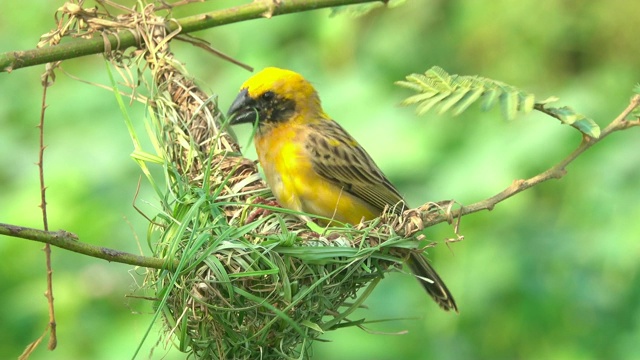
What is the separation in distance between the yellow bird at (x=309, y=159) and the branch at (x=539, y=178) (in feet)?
2.75

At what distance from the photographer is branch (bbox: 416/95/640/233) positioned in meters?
3.09

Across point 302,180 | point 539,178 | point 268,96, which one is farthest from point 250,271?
point 268,96

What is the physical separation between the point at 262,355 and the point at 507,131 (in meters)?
3.35

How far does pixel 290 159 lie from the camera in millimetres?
4184

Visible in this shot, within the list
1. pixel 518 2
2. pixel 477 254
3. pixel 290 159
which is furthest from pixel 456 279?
pixel 518 2

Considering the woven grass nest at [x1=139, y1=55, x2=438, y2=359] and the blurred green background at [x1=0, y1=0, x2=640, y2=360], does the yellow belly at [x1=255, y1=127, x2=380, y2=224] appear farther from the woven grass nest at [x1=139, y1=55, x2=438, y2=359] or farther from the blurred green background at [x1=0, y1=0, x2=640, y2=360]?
the blurred green background at [x1=0, y1=0, x2=640, y2=360]

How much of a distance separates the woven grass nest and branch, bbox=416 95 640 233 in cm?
9

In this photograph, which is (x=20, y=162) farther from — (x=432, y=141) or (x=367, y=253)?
(x=367, y=253)

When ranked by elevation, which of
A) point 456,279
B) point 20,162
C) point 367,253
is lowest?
point 456,279

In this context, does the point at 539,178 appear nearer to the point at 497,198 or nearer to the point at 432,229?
the point at 497,198

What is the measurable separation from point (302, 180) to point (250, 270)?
1266mm

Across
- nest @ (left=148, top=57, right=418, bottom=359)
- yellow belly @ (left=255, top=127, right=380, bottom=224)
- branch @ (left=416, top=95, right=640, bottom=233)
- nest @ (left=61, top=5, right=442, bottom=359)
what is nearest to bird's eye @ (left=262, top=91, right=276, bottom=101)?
yellow belly @ (left=255, top=127, right=380, bottom=224)

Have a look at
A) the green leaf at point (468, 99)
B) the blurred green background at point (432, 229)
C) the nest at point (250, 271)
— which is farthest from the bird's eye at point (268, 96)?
the green leaf at point (468, 99)

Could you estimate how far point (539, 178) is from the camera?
311cm
